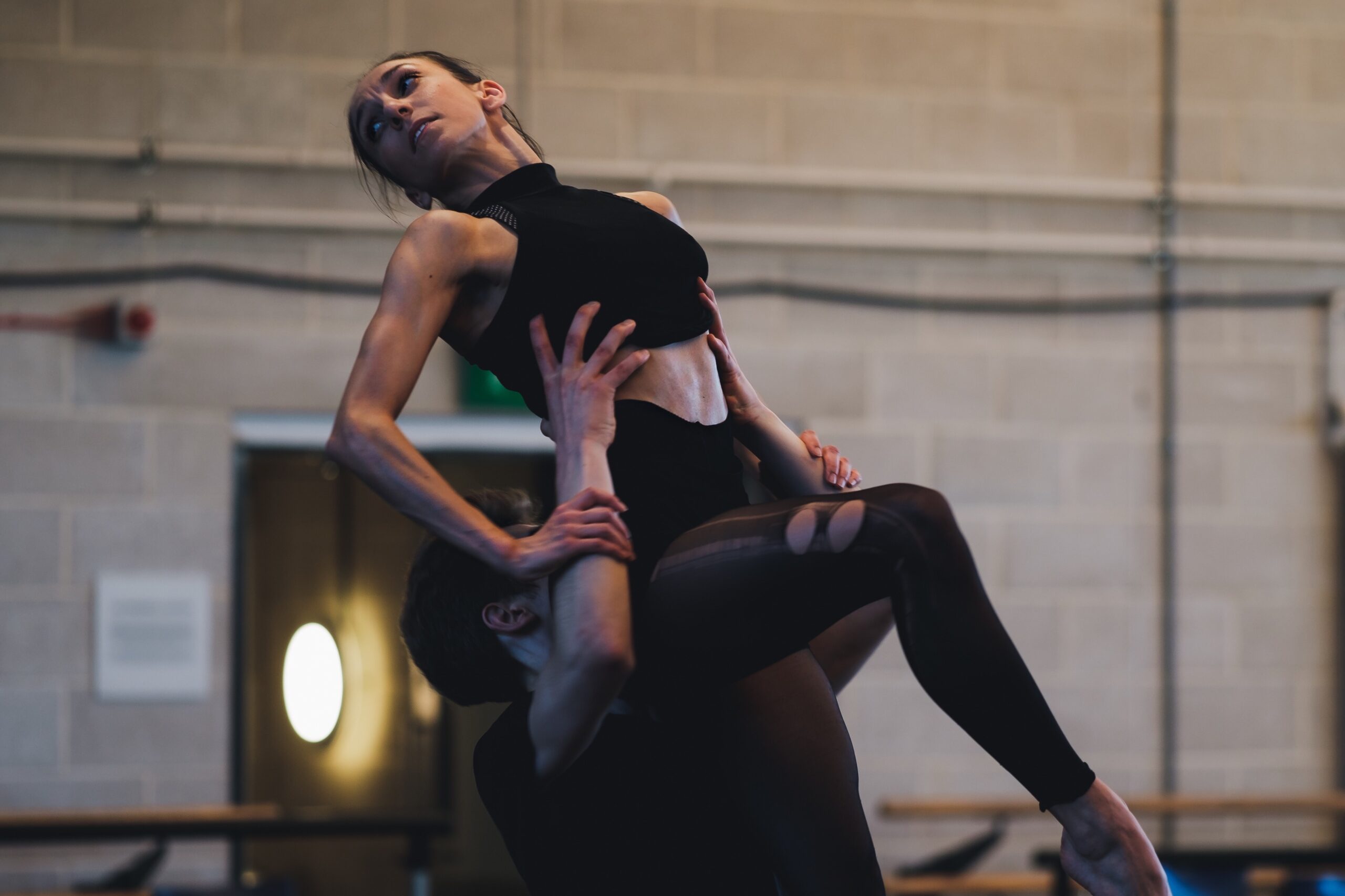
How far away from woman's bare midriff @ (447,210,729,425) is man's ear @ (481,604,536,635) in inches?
11.1

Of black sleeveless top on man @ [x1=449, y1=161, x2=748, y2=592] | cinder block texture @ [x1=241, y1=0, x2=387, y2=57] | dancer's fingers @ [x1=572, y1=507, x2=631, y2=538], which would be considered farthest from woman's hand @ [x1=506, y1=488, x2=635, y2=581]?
cinder block texture @ [x1=241, y1=0, x2=387, y2=57]

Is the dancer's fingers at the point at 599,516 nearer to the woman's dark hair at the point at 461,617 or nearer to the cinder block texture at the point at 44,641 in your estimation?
the woman's dark hair at the point at 461,617

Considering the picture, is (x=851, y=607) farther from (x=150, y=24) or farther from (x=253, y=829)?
(x=150, y=24)

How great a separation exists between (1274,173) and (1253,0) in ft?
1.91

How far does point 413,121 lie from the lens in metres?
1.53

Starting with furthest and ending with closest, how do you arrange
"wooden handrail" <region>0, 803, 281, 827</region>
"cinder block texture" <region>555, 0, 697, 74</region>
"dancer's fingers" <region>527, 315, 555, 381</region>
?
"cinder block texture" <region>555, 0, 697, 74</region> → "wooden handrail" <region>0, 803, 281, 827</region> → "dancer's fingers" <region>527, 315, 555, 381</region>

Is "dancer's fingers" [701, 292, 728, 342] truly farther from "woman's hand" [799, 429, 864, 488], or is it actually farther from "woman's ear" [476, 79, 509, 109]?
"woman's ear" [476, 79, 509, 109]

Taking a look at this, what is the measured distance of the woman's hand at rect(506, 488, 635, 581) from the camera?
1.30 m

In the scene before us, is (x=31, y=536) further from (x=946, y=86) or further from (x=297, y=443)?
(x=946, y=86)

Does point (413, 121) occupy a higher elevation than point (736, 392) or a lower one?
higher

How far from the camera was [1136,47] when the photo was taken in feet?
14.0

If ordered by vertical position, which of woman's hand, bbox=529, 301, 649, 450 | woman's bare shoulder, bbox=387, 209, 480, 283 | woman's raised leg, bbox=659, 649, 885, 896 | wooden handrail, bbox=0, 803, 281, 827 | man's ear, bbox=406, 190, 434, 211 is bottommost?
wooden handrail, bbox=0, 803, 281, 827

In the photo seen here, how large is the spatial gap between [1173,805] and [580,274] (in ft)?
10.6

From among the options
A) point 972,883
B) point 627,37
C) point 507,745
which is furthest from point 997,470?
point 507,745
